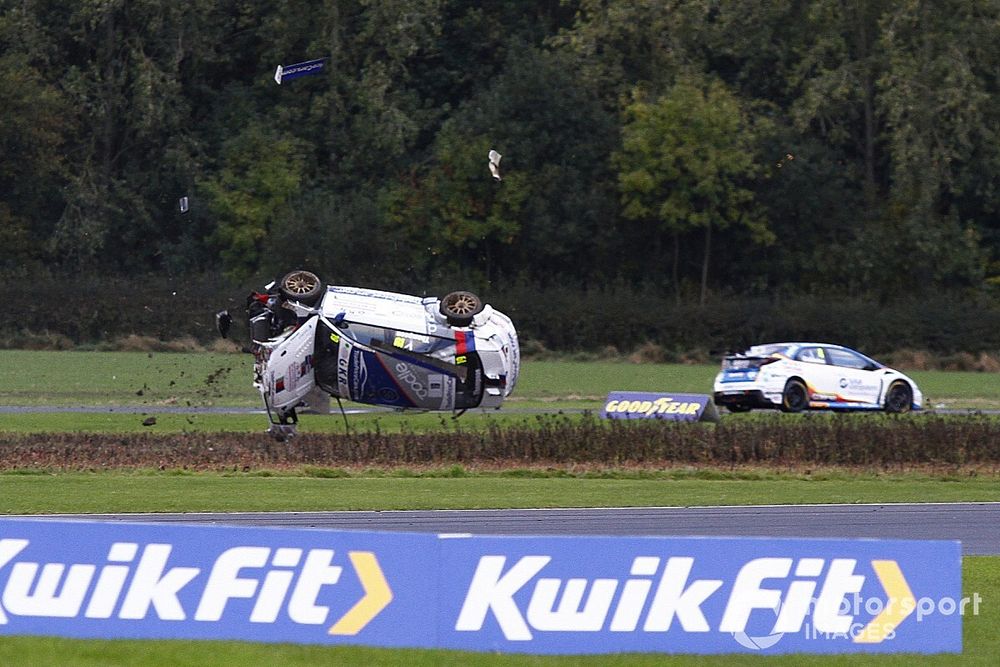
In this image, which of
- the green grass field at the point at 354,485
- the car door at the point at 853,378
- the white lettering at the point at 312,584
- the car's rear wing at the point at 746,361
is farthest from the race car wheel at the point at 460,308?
the white lettering at the point at 312,584

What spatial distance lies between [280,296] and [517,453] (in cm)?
486

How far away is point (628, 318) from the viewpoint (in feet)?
193

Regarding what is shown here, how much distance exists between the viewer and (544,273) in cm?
6331

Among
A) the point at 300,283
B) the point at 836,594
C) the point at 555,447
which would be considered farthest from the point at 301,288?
the point at 836,594

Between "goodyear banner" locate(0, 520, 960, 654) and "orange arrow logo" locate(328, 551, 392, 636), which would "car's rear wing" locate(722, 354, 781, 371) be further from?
"orange arrow logo" locate(328, 551, 392, 636)

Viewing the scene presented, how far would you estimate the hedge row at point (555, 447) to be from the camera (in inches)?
981

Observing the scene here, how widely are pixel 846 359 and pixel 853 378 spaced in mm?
562

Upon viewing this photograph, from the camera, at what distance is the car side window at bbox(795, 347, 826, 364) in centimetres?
3503

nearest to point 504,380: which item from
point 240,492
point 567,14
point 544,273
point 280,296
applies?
point 280,296

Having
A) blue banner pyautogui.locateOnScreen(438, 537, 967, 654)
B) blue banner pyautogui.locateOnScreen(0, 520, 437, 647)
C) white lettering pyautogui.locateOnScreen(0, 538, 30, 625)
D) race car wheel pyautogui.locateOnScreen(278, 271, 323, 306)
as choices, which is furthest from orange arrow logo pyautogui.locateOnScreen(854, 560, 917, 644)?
race car wheel pyautogui.locateOnScreen(278, 271, 323, 306)

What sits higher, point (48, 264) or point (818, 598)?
point (818, 598)

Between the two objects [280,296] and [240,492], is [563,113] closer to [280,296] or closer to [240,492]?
[280,296]

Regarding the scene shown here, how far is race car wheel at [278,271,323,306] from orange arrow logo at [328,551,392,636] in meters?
17.8

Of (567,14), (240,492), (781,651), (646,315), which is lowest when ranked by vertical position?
(646,315)
